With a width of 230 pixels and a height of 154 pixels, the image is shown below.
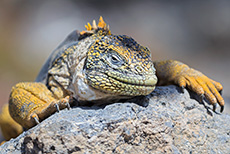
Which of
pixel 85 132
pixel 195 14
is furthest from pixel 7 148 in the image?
pixel 195 14

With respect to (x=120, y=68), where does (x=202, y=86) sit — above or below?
below

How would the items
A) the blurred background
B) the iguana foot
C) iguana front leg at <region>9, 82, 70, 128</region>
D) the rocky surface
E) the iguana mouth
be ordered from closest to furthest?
the rocky surface → the iguana mouth → iguana front leg at <region>9, 82, 70, 128</region> → the iguana foot → the blurred background

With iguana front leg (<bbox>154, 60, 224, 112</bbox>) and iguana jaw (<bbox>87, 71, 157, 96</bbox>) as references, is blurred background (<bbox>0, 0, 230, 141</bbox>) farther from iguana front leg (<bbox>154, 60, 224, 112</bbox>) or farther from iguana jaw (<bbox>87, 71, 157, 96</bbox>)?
iguana jaw (<bbox>87, 71, 157, 96</bbox>)

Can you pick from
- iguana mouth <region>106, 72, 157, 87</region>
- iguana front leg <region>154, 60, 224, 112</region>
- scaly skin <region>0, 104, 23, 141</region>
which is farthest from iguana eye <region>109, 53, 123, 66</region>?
scaly skin <region>0, 104, 23, 141</region>

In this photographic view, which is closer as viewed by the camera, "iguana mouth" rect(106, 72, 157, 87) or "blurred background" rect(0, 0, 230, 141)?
"iguana mouth" rect(106, 72, 157, 87)

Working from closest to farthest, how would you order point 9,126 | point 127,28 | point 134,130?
point 134,130
point 9,126
point 127,28

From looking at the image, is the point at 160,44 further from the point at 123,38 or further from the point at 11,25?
the point at 123,38

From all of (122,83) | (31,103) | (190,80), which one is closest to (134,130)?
(122,83)

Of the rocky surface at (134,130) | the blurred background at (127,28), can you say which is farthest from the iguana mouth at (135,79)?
the blurred background at (127,28)

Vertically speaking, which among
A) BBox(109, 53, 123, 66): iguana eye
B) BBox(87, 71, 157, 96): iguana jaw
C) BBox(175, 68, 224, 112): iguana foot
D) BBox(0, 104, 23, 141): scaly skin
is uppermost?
BBox(109, 53, 123, 66): iguana eye

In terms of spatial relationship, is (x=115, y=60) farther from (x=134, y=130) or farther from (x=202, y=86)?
(x=202, y=86)
